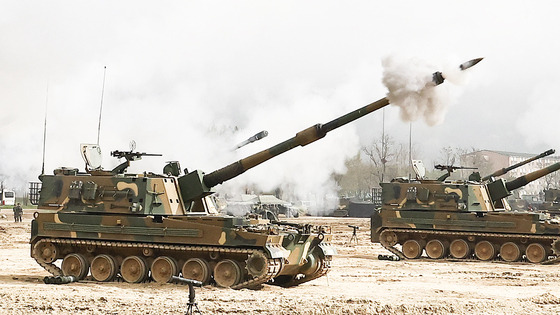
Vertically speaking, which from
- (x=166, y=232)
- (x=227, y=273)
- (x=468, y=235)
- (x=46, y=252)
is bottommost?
(x=227, y=273)

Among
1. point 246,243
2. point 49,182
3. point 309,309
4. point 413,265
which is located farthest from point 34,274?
point 413,265

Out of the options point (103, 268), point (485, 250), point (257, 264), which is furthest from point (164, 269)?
point (485, 250)

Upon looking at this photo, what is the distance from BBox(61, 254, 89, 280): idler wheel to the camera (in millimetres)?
18047

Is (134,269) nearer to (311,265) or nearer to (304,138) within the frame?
(311,265)

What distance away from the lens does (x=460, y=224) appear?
26.4 metres

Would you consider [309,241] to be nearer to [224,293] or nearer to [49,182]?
[224,293]

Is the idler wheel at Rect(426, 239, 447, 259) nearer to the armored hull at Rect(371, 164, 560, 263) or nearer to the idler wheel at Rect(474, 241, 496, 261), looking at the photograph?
the armored hull at Rect(371, 164, 560, 263)

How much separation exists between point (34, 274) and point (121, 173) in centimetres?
361

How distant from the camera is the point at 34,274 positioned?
19984 millimetres

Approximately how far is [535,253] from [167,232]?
13.6 meters

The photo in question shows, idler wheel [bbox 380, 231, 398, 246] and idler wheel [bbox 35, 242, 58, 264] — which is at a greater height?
idler wheel [bbox 380, 231, 398, 246]

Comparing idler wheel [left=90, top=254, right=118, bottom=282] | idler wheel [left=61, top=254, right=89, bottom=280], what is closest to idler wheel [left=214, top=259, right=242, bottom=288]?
idler wheel [left=90, top=254, right=118, bottom=282]

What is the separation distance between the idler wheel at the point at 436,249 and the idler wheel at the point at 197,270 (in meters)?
11.8

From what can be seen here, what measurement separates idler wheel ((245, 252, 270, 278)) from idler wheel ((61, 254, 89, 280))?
3974 millimetres
